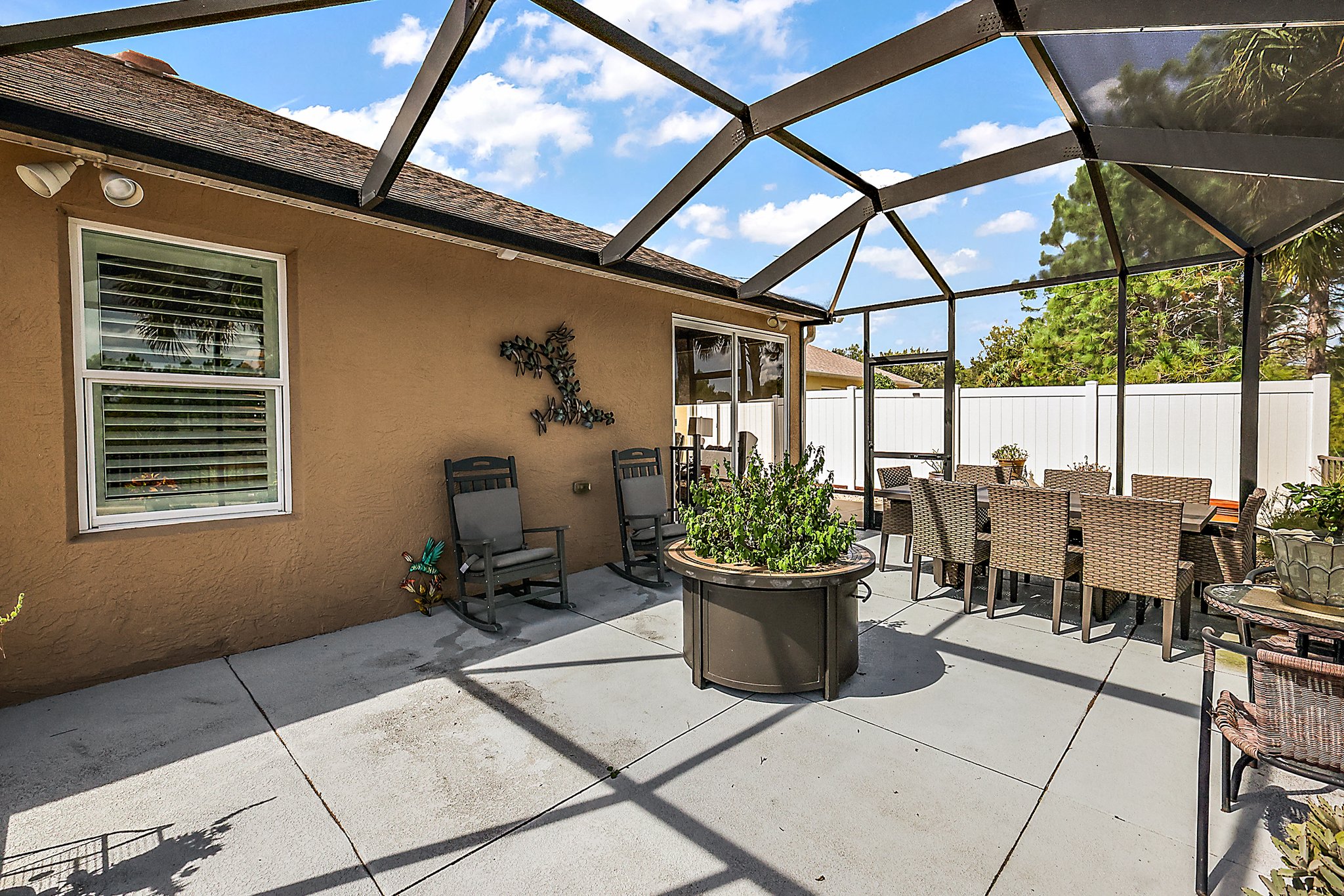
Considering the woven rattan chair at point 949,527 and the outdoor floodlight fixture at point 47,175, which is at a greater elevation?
the outdoor floodlight fixture at point 47,175

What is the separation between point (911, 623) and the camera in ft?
13.8

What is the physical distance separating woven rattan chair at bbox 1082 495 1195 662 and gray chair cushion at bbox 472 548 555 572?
3.59 meters

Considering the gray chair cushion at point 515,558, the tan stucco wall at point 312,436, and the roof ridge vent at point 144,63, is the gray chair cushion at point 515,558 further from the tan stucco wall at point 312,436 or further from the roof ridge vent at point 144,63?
the roof ridge vent at point 144,63

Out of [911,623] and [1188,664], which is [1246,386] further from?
[911,623]

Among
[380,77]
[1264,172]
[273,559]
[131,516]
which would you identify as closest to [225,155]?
[380,77]

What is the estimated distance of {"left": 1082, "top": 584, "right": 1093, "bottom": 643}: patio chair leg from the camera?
3.77m

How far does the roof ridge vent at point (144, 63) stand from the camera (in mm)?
4164

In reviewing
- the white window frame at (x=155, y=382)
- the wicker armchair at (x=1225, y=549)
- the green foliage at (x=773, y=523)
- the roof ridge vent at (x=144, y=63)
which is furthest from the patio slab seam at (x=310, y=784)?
the wicker armchair at (x=1225, y=549)

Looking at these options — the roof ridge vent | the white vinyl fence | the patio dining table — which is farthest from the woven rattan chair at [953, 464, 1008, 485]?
the roof ridge vent

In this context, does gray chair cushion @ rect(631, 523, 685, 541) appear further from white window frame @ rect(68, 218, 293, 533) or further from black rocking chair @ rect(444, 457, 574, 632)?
white window frame @ rect(68, 218, 293, 533)

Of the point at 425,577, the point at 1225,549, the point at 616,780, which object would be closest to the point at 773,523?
the point at 616,780

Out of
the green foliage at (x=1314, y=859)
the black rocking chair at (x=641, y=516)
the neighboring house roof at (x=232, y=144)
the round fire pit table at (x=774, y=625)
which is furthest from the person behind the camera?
the black rocking chair at (x=641, y=516)

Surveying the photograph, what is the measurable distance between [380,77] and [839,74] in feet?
8.33

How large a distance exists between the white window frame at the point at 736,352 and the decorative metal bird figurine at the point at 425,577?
294 cm
